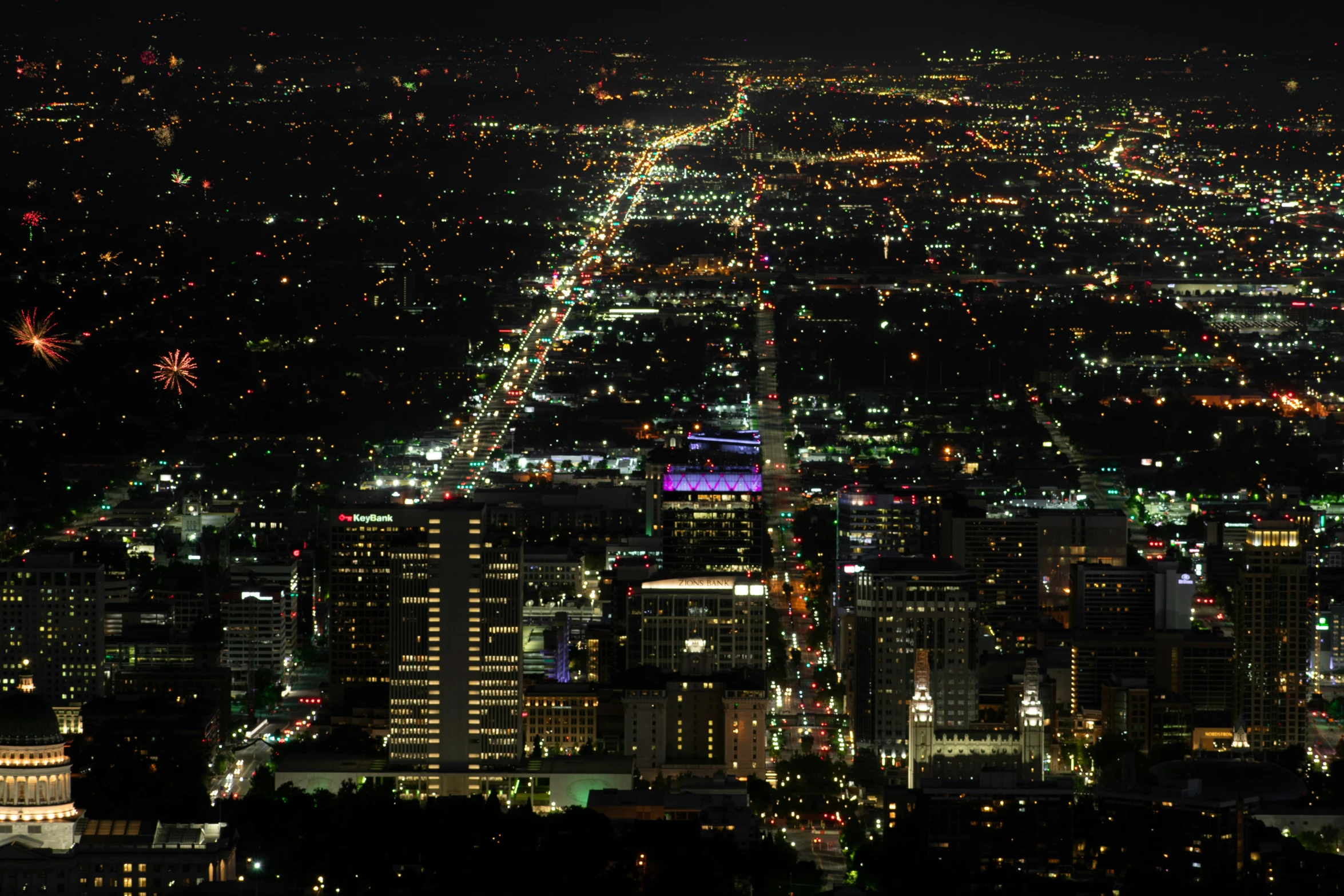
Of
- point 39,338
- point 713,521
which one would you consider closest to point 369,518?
point 713,521

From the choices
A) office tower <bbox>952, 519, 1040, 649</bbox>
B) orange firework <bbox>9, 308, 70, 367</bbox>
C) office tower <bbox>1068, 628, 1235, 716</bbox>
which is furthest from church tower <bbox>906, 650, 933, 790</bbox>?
orange firework <bbox>9, 308, 70, 367</bbox>

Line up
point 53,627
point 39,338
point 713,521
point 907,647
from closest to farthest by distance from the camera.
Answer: point 907,647, point 53,627, point 713,521, point 39,338

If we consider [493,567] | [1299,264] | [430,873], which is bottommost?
[430,873]

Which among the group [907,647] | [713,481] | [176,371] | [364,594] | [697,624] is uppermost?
[176,371]

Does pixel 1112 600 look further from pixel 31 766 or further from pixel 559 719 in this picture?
pixel 31 766

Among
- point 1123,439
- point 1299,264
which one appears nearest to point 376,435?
point 1123,439

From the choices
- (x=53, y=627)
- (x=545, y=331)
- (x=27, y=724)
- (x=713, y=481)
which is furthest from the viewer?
(x=545, y=331)

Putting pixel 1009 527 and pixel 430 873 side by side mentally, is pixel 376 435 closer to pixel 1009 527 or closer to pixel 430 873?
pixel 1009 527
